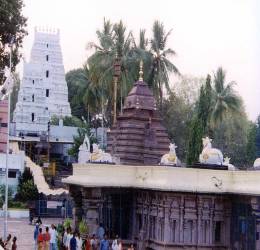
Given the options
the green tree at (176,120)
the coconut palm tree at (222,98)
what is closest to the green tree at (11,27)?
the coconut palm tree at (222,98)

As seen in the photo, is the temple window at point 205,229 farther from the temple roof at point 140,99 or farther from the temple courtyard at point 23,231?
the temple roof at point 140,99

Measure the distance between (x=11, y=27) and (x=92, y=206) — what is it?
6.51 meters

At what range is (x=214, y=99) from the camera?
38.9 meters

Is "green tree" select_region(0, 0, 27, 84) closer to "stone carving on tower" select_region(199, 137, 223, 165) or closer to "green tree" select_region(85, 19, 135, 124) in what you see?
"stone carving on tower" select_region(199, 137, 223, 165)

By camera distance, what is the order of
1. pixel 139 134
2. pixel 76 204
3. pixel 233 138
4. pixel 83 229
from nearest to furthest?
pixel 83 229 < pixel 76 204 < pixel 139 134 < pixel 233 138

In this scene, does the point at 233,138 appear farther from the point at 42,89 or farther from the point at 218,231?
the point at 218,231

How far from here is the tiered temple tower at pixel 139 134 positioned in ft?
82.8

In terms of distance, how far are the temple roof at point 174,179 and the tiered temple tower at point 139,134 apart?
16.2 ft

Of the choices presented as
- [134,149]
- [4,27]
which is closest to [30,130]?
[134,149]

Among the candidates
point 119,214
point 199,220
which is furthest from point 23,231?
point 199,220

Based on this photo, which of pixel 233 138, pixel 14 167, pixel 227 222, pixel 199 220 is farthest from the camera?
pixel 233 138

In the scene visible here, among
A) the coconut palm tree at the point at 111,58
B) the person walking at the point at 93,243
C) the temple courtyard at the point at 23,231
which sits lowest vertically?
the temple courtyard at the point at 23,231

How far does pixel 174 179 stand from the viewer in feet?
57.9

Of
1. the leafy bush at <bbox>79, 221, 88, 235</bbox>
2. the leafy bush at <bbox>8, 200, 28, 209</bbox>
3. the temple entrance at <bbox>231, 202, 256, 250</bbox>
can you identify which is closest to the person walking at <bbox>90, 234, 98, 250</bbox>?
the leafy bush at <bbox>79, 221, 88, 235</bbox>
